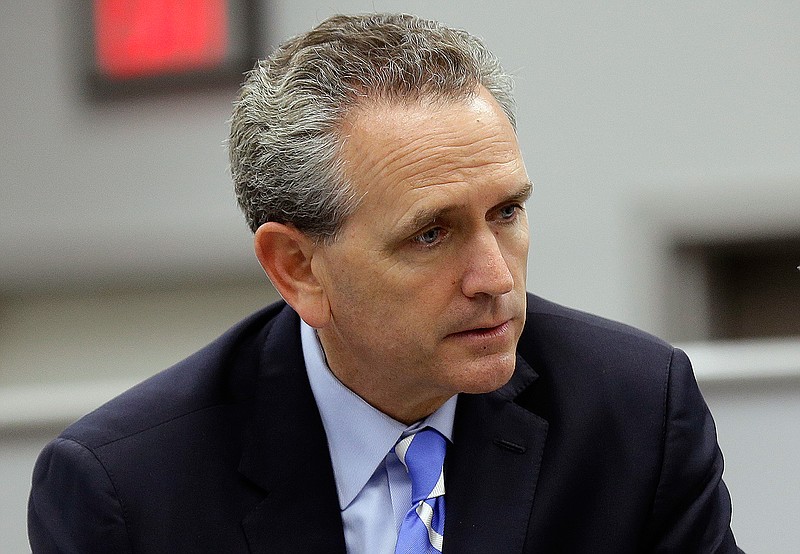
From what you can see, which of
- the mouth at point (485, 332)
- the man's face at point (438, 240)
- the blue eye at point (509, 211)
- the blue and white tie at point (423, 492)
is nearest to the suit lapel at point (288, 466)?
the blue and white tie at point (423, 492)

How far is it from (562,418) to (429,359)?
0.31 meters

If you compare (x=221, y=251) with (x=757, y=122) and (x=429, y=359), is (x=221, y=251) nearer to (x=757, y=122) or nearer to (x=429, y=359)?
(x=757, y=122)

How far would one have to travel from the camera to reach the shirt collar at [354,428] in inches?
81.2

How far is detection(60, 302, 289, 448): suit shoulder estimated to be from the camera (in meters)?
2.07

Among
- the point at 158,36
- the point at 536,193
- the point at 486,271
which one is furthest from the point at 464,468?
the point at 158,36

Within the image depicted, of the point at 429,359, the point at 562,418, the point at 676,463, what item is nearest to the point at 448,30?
the point at 429,359

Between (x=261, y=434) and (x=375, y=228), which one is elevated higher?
(x=375, y=228)

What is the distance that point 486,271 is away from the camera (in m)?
1.82

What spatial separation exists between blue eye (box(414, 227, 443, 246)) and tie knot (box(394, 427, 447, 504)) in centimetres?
39

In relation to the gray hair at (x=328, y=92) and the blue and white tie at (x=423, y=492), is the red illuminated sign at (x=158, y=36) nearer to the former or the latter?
the gray hair at (x=328, y=92)

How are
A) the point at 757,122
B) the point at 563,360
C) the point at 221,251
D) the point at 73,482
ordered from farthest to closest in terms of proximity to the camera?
the point at 221,251
the point at 757,122
the point at 563,360
the point at 73,482

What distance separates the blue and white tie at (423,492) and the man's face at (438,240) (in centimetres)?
17

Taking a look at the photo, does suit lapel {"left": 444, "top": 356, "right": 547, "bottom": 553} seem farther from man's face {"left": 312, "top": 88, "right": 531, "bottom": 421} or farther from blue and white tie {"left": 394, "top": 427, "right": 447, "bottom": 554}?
man's face {"left": 312, "top": 88, "right": 531, "bottom": 421}

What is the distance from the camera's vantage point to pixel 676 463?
202cm
